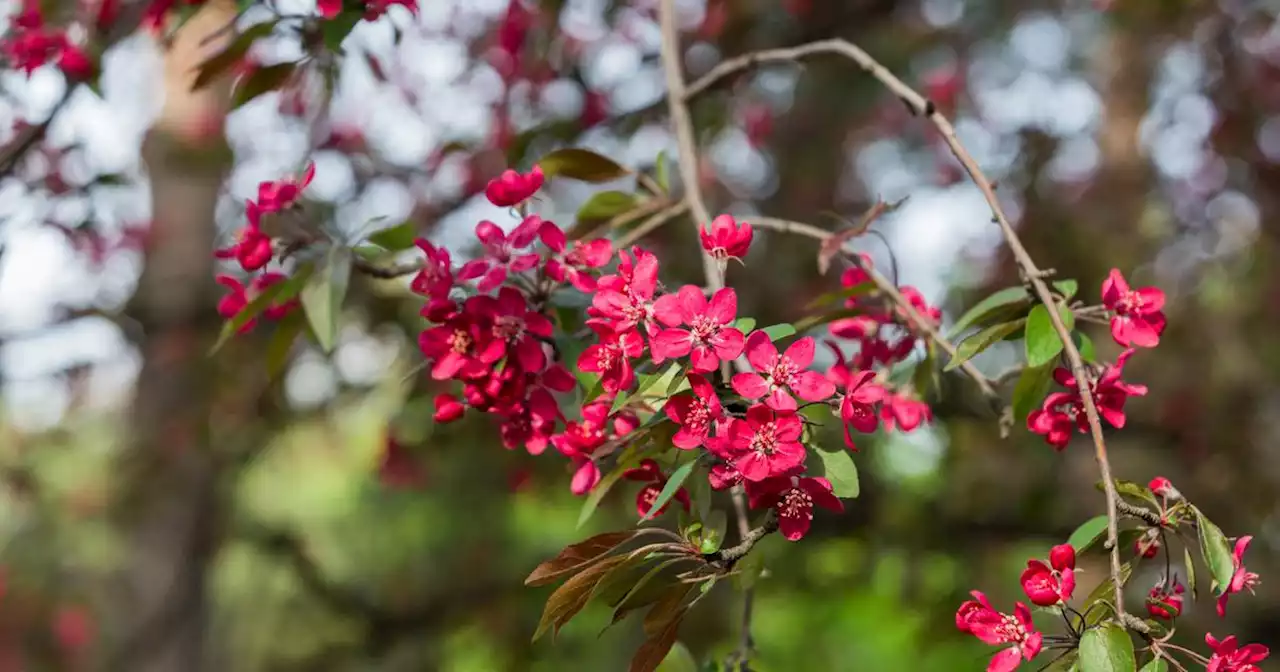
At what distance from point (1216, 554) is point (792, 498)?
36cm

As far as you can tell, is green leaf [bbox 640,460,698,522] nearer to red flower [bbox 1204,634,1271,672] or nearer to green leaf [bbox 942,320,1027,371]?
green leaf [bbox 942,320,1027,371]

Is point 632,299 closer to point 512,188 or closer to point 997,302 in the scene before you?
point 512,188

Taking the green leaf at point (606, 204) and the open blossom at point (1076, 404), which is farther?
the green leaf at point (606, 204)

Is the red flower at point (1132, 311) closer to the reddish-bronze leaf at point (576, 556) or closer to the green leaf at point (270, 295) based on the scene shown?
the reddish-bronze leaf at point (576, 556)

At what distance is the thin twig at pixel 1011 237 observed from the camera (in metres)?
0.84

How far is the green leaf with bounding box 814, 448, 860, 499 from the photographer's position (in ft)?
2.93

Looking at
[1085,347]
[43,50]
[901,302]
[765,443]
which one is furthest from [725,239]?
[43,50]

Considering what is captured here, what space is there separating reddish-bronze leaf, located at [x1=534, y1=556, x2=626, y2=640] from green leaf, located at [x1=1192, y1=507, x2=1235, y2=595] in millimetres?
490

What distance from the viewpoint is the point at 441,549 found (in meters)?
6.77

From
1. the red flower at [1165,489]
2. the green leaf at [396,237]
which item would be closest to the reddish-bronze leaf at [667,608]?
the red flower at [1165,489]

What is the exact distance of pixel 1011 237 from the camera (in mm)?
1023

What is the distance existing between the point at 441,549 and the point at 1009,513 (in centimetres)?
430

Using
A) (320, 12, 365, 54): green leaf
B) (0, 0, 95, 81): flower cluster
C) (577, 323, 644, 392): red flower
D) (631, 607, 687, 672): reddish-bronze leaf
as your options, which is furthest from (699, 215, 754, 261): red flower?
(0, 0, 95, 81): flower cluster

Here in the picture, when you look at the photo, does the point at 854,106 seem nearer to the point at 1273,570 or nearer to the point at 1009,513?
the point at 1009,513
